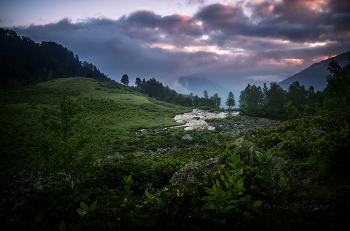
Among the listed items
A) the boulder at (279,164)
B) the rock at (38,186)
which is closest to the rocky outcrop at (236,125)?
the boulder at (279,164)

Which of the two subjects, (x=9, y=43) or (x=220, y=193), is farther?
(x=9, y=43)

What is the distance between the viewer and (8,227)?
19.1ft

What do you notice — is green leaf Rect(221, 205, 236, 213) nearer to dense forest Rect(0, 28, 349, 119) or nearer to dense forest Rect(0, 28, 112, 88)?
dense forest Rect(0, 28, 349, 119)

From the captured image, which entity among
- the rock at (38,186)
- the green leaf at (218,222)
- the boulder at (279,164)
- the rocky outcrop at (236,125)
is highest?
the green leaf at (218,222)

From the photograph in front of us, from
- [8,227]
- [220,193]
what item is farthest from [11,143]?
[220,193]

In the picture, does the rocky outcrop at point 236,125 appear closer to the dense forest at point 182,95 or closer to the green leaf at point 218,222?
the dense forest at point 182,95

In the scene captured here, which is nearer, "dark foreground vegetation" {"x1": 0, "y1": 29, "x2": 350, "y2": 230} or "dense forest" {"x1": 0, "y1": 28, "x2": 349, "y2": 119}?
"dark foreground vegetation" {"x1": 0, "y1": 29, "x2": 350, "y2": 230}

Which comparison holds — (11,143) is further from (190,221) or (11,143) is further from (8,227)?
(190,221)

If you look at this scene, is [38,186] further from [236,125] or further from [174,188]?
[236,125]

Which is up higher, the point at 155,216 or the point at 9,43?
the point at 9,43

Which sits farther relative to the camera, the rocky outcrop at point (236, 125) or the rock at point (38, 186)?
the rocky outcrop at point (236, 125)

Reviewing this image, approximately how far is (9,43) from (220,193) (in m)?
305

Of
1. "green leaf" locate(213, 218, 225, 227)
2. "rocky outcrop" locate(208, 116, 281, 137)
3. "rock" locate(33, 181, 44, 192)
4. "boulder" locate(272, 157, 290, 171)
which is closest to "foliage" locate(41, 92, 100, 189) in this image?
"rock" locate(33, 181, 44, 192)

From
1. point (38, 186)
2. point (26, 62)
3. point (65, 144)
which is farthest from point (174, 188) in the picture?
point (26, 62)
